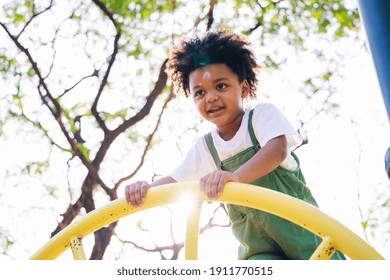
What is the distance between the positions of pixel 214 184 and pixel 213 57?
63 centimetres

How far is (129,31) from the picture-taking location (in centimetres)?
370

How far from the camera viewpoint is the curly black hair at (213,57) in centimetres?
144

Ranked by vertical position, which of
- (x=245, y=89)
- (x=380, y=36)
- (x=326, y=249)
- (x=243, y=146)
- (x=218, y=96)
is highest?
(x=245, y=89)

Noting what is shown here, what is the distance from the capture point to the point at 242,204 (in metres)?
0.83

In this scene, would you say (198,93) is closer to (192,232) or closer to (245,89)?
(245,89)

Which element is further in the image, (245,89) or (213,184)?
(245,89)

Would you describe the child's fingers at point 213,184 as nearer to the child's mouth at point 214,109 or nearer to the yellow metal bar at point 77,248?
the yellow metal bar at point 77,248

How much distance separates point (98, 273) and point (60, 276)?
5 cm

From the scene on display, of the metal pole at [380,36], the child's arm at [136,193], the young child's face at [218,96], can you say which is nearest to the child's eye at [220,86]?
the young child's face at [218,96]

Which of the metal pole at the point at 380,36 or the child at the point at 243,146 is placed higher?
the child at the point at 243,146

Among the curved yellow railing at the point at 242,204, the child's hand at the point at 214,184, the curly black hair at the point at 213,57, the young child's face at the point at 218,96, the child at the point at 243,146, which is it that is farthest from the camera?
the curly black hair at the point at 213,57

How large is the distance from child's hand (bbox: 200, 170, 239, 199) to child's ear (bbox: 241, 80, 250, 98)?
58 cm

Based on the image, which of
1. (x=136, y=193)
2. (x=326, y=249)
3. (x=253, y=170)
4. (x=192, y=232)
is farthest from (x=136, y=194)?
(x=326, y=249)

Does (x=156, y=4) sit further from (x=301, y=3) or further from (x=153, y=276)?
(x=153, y=276)
